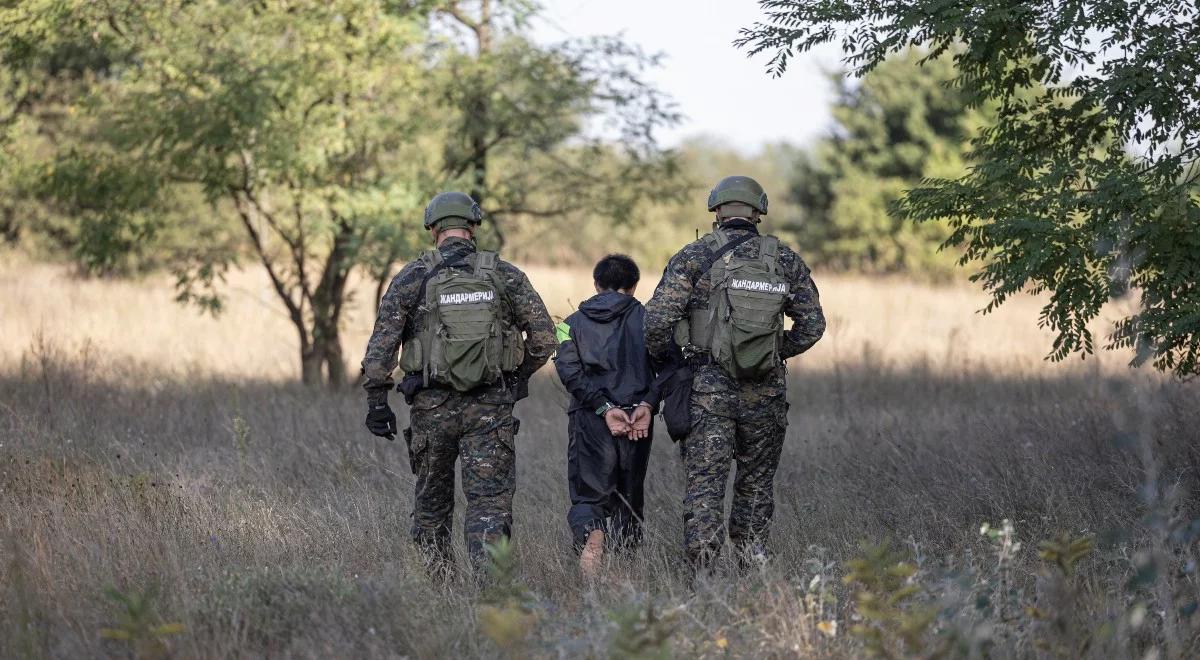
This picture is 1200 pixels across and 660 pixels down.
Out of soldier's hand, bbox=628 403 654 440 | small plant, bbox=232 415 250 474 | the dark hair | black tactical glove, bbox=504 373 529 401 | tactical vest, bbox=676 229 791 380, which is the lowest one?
small plant, bbox=232 415 250 474

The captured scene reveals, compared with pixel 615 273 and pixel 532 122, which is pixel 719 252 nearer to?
pixel 615 273

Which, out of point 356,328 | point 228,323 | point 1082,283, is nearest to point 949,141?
point 356,328

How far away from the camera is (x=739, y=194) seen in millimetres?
5797

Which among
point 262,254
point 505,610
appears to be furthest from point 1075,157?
point 262,254

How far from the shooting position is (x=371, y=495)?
7.51m

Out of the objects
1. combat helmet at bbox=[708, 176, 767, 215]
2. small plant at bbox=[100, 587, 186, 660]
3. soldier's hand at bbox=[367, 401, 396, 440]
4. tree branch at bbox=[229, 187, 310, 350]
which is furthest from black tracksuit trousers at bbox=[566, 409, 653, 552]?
tree branch at bbox=[229, 187, 310, 350]

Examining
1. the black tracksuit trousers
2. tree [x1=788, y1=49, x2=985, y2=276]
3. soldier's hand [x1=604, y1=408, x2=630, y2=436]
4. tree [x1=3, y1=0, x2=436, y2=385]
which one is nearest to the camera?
soldier's hand [x1=604, y1=408, x2=630, y2=436]

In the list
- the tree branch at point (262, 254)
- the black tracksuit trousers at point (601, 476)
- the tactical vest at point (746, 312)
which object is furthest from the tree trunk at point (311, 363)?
the tactical vest at point (746, 312)

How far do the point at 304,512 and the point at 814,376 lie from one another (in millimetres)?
8457

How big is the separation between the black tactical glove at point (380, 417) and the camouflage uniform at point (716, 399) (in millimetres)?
1275

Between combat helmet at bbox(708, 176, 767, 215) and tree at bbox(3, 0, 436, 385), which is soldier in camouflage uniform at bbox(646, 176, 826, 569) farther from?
tree at bbox(3, 0, 436, 385)

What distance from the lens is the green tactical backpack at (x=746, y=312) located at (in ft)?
18.2

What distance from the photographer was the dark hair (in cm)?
612

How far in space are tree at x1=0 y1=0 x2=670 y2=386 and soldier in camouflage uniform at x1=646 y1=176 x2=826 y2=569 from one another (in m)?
5.98
